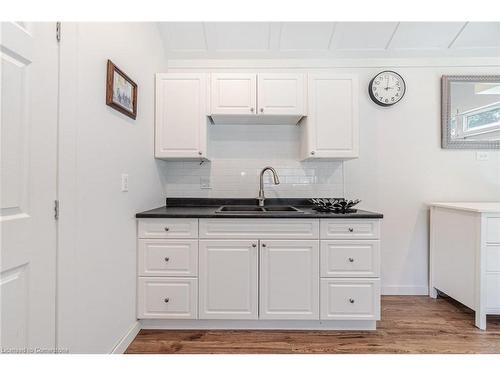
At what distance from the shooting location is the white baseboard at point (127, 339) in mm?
1676

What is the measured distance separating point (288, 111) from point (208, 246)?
4.25ft

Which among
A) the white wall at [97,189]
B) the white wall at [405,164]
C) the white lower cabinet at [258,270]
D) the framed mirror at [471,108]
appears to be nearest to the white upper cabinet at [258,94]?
the white wall at [405,164]

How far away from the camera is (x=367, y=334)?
6.45ft

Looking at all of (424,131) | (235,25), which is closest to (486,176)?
(424,131)

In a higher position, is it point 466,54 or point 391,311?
point 466,54

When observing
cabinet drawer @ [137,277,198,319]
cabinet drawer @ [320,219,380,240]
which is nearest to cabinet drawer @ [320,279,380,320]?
cabinet drawer @ [320,219,380,240]

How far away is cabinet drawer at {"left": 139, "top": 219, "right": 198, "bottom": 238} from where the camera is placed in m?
1.97

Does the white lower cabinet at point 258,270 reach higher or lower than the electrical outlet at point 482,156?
lower

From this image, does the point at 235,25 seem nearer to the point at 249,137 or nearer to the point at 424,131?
the point at 249,137

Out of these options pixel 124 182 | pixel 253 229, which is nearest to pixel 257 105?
pixel 253 229

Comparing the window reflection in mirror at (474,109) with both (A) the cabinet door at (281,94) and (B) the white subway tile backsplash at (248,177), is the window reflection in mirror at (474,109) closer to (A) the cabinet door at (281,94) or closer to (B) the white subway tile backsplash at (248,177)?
(B) the white subway tile backsplash at (248,177)

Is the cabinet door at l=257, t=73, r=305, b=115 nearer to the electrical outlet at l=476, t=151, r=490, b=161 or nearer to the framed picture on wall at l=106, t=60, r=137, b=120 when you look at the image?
the framed picture on wall at l=106, t=60, r=137, b=120

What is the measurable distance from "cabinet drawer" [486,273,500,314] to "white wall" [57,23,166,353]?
8.48 ft

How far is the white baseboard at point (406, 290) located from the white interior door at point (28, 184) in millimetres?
2692
